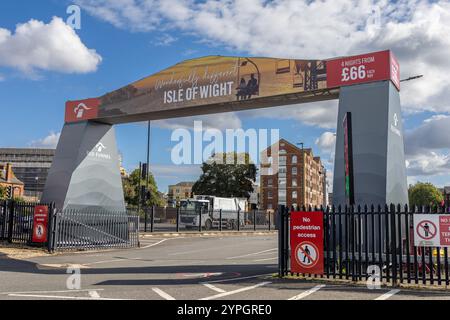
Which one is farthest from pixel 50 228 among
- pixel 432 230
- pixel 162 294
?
pixel 432 230

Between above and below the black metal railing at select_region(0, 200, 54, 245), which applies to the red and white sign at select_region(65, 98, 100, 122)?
above

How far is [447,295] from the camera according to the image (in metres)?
9.46

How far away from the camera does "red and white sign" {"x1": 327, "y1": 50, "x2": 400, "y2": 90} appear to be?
1316cm

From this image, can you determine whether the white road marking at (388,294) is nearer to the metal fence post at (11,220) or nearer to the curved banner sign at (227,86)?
the curved banner sign at (227,86)

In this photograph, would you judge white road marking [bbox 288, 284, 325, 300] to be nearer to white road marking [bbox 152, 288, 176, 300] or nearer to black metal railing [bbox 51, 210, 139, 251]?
white road marking [bbox 152, 288, 176, 300]

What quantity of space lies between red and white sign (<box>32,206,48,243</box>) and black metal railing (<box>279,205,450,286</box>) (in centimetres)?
1150

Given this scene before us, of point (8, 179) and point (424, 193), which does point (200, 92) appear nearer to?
point (8, 179)

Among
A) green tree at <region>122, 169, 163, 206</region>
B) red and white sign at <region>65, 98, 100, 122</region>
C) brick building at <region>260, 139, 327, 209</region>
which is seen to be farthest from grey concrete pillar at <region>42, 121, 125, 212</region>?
brick building at <region>260, 139, 327, 209</region>

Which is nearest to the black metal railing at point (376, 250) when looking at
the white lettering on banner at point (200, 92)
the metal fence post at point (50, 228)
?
the white lettering on banner at point (200, 92)

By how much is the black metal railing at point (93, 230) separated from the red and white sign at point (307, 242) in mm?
11354

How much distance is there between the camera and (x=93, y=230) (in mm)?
20688

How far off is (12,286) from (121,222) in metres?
11.8

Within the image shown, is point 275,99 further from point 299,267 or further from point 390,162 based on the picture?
point 299,267
